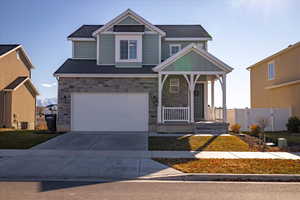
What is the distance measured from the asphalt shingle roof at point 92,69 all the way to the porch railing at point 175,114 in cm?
261

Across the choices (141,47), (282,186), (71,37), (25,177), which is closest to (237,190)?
(282,186)

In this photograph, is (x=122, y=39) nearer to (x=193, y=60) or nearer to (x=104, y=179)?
(x=193, y=60)

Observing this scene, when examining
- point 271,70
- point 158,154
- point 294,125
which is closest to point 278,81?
point 271,70

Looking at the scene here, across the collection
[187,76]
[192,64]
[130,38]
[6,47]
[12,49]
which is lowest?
[187,76]

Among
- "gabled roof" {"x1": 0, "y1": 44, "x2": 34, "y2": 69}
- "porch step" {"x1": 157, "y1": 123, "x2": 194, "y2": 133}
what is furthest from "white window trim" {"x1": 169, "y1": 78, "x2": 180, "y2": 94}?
"gabled roof" {"x1": 0, "y1": 44, "x2": 34, "y2": 69}

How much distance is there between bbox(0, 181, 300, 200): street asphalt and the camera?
529 centimetres

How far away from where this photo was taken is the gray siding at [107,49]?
1709cm

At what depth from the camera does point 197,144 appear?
11367 millimetres

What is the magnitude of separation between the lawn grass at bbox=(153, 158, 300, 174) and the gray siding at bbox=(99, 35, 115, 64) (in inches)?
401

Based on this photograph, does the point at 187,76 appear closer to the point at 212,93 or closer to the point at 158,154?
the point at 212,93

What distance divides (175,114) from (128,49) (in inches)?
210

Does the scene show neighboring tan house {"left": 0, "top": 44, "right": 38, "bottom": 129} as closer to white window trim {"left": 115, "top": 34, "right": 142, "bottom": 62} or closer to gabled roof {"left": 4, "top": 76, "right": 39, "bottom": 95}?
gabled roof {"left": 4, "top": 76, "right": 39, "bottom": 95}

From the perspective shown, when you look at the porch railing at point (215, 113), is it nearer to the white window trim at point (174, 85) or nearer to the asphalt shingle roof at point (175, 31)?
the white window trim at point (174, 85)

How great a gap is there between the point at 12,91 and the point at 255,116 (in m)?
19.5
